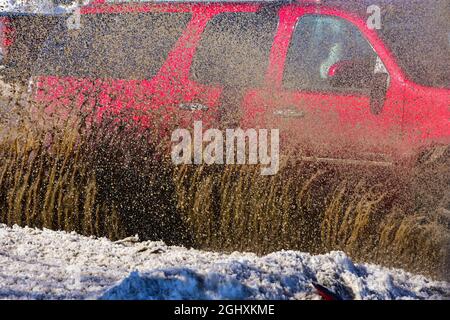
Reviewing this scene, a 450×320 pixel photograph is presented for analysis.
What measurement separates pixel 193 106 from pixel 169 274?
242 centimetres

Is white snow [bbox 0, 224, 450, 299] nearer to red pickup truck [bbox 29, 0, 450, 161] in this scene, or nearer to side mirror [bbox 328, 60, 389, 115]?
red pickup truck [bbox 29, 0, 450, 161]

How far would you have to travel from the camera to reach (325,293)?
3.37m

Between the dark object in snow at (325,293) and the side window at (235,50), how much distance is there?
2.48m

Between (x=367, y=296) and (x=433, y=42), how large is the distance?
2.78 metres

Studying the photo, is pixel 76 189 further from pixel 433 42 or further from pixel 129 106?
pixel 433 42

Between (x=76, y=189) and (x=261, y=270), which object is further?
(x=76, y=189)

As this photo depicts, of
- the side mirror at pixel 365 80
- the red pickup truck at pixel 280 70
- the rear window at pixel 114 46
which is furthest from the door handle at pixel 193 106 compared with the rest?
the side mirror at pixel 365 80

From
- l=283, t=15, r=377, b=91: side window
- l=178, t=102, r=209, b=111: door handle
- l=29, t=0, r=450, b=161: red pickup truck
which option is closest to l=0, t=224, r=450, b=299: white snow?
l=29, t=0, r=450, b=161: red pickup truck

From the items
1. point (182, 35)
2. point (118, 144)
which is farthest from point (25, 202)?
point (182, 35)

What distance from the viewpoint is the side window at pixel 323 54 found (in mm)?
5562

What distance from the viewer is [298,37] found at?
5953mm

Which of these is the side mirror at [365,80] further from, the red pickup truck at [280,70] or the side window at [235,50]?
the side window at [235,50]

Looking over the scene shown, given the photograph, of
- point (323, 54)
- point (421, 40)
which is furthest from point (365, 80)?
point (323, 54)

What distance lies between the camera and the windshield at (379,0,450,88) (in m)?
5.41
